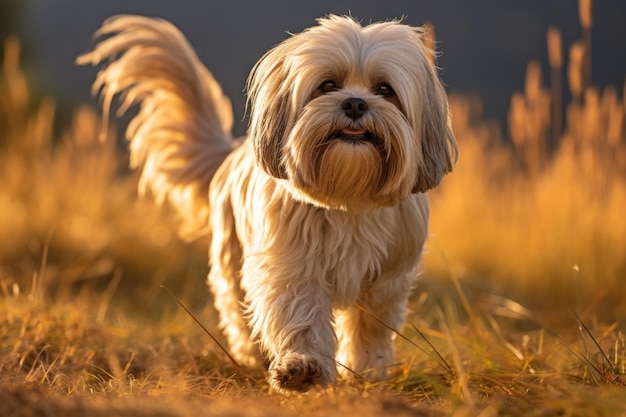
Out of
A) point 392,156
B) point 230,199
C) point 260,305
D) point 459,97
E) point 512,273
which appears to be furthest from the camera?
point 459,97

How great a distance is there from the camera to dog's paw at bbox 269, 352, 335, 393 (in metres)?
3.23

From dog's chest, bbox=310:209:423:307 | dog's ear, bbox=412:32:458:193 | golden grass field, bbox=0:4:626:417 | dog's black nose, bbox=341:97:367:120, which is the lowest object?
golden grass field, bbox=0:4:626:417

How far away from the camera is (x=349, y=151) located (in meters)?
3.14

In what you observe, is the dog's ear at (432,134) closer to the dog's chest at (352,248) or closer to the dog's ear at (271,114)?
the dog's chest at (352,248)

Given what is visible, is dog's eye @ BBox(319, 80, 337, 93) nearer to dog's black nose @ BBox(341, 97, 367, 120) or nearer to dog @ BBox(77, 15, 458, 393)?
dog @ BBox(77, 15, 458, 393)

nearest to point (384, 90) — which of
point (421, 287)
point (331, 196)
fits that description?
point (331, 196)

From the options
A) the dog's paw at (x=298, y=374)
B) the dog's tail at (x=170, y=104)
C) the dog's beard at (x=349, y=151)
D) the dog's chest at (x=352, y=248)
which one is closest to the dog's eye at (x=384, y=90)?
the dog's beard at (x=349, y=151)

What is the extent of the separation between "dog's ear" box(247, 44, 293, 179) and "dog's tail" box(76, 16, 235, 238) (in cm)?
133

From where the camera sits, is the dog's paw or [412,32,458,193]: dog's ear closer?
the dog's paw

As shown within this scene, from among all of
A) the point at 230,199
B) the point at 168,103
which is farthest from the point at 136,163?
the point at 230,199

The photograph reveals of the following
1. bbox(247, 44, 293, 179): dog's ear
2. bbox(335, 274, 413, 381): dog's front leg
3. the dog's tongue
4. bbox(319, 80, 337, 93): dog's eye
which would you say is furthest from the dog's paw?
bbox(319, 80, 337, 93): dog's eye

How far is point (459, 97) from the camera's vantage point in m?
8.13

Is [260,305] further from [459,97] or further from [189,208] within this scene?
[459,97]

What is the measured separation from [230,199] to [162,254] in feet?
9.04
